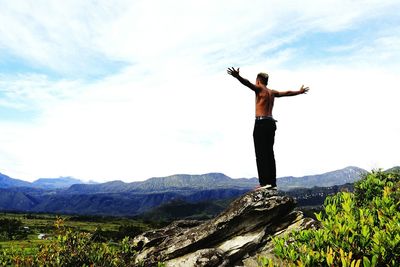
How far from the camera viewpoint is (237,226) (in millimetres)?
18875

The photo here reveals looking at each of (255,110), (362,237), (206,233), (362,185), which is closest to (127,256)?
(206,233)

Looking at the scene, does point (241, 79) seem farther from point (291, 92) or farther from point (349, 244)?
point (349, 244)

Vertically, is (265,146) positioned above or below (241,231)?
above

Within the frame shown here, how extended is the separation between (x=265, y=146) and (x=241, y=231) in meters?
4.40

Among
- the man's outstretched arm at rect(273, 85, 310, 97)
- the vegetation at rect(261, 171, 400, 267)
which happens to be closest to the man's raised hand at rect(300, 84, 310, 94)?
the man's outstretched arm at rect(273, 85, 310, 97)

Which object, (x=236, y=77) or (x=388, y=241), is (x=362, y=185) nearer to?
Answer: (x=236, y=77)

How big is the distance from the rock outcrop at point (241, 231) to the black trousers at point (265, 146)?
1.05m

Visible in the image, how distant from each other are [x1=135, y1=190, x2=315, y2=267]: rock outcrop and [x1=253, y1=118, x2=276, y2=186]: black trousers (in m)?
1.05

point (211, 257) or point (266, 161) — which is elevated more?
point (266, 161)

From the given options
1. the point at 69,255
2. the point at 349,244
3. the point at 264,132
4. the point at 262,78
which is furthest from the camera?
the point at 262,78

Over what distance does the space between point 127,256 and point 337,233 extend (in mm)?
14426

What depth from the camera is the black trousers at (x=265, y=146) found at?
60.7 ft

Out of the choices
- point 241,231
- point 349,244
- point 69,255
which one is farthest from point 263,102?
point 69,255

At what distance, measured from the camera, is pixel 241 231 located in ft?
61.9
